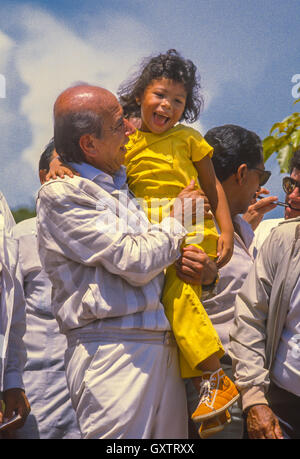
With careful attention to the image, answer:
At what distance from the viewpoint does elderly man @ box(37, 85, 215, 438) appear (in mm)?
2525

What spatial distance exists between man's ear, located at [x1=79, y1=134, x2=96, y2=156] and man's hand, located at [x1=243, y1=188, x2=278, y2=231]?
4.88 feet

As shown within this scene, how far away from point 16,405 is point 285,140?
7.20 feet

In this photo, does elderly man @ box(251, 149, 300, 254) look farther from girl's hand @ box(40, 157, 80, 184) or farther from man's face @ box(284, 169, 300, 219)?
girl's hand @ box(40, 157, 80, 184)

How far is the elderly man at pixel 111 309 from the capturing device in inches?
99.4

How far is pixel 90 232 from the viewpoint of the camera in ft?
8.43

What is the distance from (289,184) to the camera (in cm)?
355

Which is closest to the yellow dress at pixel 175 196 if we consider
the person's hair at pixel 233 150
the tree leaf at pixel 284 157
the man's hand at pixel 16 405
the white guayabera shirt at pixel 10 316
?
the person's hair at pixel 233 150

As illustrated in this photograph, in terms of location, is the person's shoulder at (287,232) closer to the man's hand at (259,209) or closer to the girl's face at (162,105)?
the girl's face at (162,105)

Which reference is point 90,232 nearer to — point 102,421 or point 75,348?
point 75,348

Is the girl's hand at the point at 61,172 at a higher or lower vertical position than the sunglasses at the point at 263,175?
higher

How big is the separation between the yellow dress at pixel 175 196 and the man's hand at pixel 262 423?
264 mm

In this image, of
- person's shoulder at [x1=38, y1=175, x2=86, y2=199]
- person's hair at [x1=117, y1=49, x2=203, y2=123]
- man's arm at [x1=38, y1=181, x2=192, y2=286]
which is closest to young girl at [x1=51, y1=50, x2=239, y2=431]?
person's hair at [x1=117, y1=49, x2=203, y2=123]
